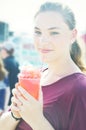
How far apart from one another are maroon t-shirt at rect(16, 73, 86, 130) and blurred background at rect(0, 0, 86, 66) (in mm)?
3778

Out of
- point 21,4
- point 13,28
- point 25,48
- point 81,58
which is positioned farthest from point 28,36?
point 81,58

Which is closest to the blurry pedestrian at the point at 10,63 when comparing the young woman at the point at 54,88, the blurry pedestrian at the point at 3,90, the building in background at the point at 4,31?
the blurry pedestrian at the point at 3,90

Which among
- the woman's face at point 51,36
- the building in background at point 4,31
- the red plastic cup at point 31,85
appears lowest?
the building in background at point 4,31

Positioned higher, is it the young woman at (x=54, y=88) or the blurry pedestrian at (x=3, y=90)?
the young woman at (x=54, y=88)

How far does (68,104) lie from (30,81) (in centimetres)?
15

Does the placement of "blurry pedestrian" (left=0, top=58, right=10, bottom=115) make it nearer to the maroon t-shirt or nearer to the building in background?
the building in background

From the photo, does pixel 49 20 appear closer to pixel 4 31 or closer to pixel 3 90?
pixel 3 90

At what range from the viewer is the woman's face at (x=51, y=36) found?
112 cm

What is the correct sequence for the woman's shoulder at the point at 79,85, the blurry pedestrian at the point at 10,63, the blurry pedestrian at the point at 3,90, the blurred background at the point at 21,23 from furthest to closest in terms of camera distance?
1. the blurred background at the point at 21,23
2. the blurry pedestrian at the point at 10,63
3. the blurry pedestrian at the point at 3,90
4. the woman's shoulder at the point at 79,85

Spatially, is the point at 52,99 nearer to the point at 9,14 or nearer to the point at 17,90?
the point at 17,90

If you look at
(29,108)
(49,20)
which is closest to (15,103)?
(29,108)

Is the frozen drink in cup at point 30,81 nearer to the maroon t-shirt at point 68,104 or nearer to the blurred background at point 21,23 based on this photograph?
the maroon t-shirt at point 68,104

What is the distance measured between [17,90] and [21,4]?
5738 millimetres

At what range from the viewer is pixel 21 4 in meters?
6.66
